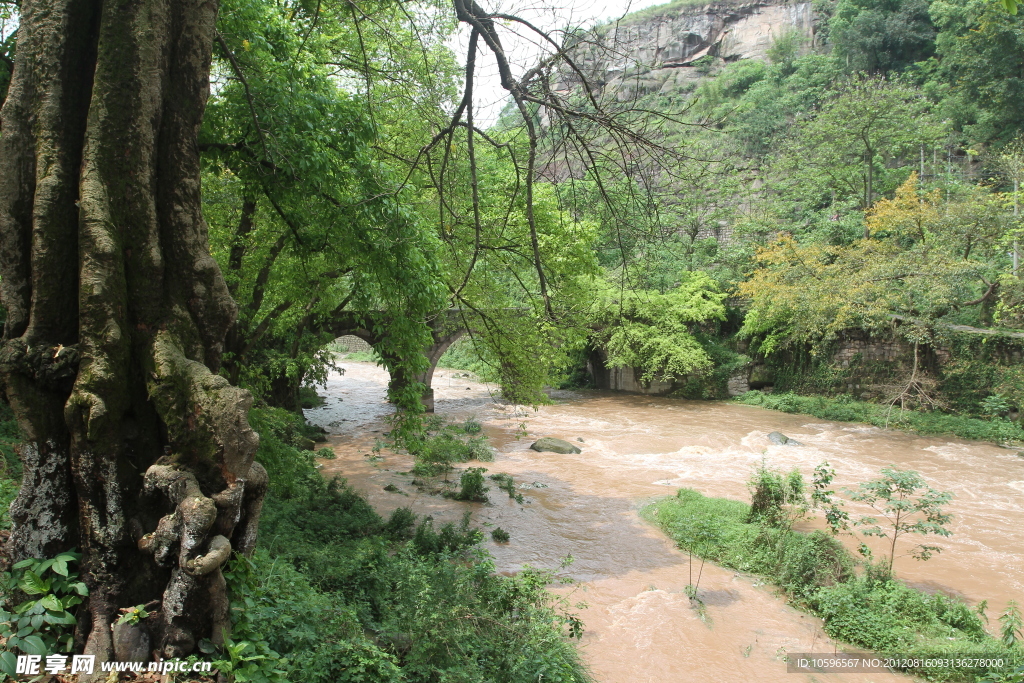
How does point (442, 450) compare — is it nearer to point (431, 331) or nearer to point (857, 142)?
point (431, 331)

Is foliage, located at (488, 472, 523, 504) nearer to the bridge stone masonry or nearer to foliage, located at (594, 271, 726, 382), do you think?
the bridge stone masonry

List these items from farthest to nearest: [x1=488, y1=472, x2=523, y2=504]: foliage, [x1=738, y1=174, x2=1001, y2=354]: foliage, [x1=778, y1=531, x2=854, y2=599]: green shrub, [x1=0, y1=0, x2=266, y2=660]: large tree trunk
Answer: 1. [x1=738, y1=174, x2=1001, y2=354]: foliage
2. [x1=488, y1=472, x2=523, y2=504]: foliage
3. [x1=778, y1=531, x2=854, y2=599]: green shrub
4. [x1=0, y1=0, x2=266, y2=660]: large tree trunk

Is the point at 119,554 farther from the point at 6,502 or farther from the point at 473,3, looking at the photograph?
the point at 473,3

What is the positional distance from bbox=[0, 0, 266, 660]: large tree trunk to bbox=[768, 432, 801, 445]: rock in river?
15.9 meters

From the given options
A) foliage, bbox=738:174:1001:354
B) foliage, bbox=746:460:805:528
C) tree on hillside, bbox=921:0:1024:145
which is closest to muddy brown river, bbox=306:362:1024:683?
foliage, bbox=746:460:805:528

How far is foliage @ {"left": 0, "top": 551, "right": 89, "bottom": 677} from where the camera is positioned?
2963 millimetres

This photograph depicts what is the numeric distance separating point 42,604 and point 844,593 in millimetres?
7702

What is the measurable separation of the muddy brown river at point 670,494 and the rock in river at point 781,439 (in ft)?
0.98

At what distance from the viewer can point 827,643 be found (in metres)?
6.91

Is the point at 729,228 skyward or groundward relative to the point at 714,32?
groundward

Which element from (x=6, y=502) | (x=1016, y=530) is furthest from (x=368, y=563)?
(x=1016, y=530)

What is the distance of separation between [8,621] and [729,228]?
100 ft

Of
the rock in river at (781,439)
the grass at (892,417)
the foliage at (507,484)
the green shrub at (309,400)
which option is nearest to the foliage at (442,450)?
the foliage at (507,484)

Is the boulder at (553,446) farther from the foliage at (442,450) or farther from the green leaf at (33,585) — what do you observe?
the green leaf at (33,585)
